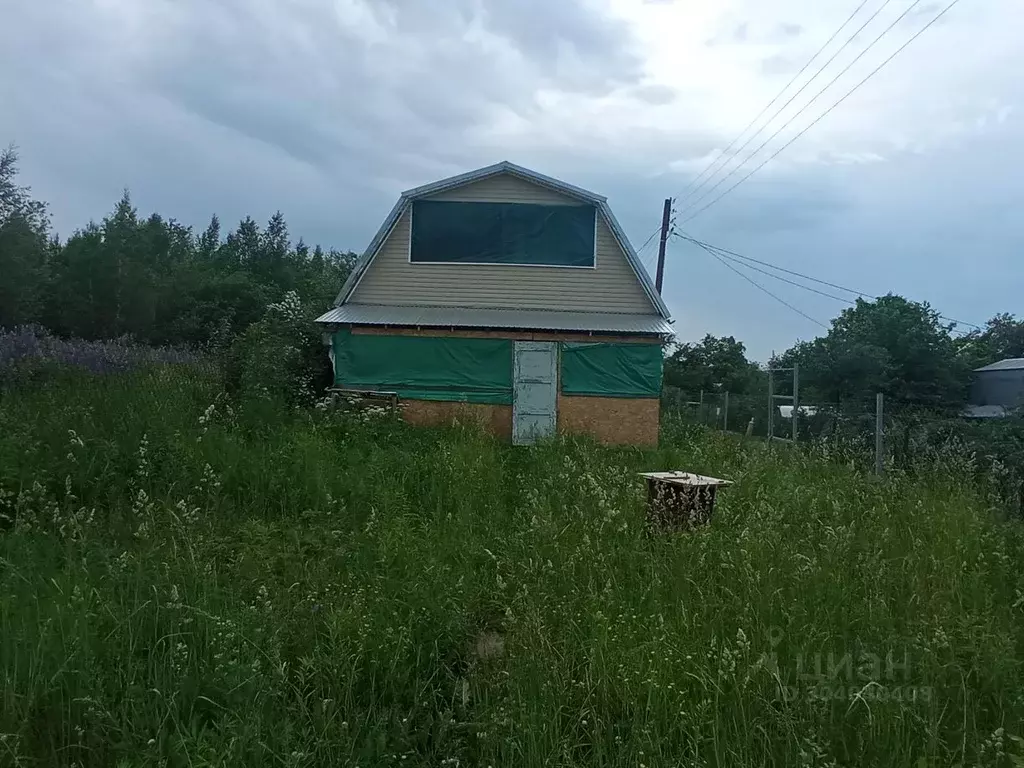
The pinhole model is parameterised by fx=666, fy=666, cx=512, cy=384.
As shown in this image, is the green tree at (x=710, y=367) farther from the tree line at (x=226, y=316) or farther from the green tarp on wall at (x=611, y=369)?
the green tarp on wall at (x=611, y=369)

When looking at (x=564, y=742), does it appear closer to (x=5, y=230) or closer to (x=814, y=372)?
(x=814, y=372)

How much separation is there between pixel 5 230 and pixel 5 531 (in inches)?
1059

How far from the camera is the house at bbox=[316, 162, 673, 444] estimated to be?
12.3 metres

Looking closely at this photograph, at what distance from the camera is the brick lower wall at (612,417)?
12.3 m

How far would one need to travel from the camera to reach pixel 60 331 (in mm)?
28953

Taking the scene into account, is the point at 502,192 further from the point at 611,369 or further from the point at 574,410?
the point at 574,410

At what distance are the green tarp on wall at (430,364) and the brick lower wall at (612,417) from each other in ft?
4.83

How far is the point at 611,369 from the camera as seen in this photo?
1239cm

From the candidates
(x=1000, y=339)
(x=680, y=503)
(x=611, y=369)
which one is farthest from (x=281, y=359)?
(x=1000, y=339)

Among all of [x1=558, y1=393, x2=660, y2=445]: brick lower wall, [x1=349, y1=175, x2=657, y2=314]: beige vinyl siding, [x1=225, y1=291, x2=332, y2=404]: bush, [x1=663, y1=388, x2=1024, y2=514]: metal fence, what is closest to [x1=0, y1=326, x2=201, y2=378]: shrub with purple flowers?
[x1=225, y1=291, x2=332, y2=404]: bush

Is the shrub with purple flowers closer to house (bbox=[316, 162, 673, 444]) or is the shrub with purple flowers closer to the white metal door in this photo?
house (bbox=[316, 162, 673, 444])

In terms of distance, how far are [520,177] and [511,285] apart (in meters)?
2.16

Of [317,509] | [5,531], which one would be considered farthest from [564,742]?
[5,531]

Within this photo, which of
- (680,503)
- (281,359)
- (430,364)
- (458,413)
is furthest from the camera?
(430,364)
